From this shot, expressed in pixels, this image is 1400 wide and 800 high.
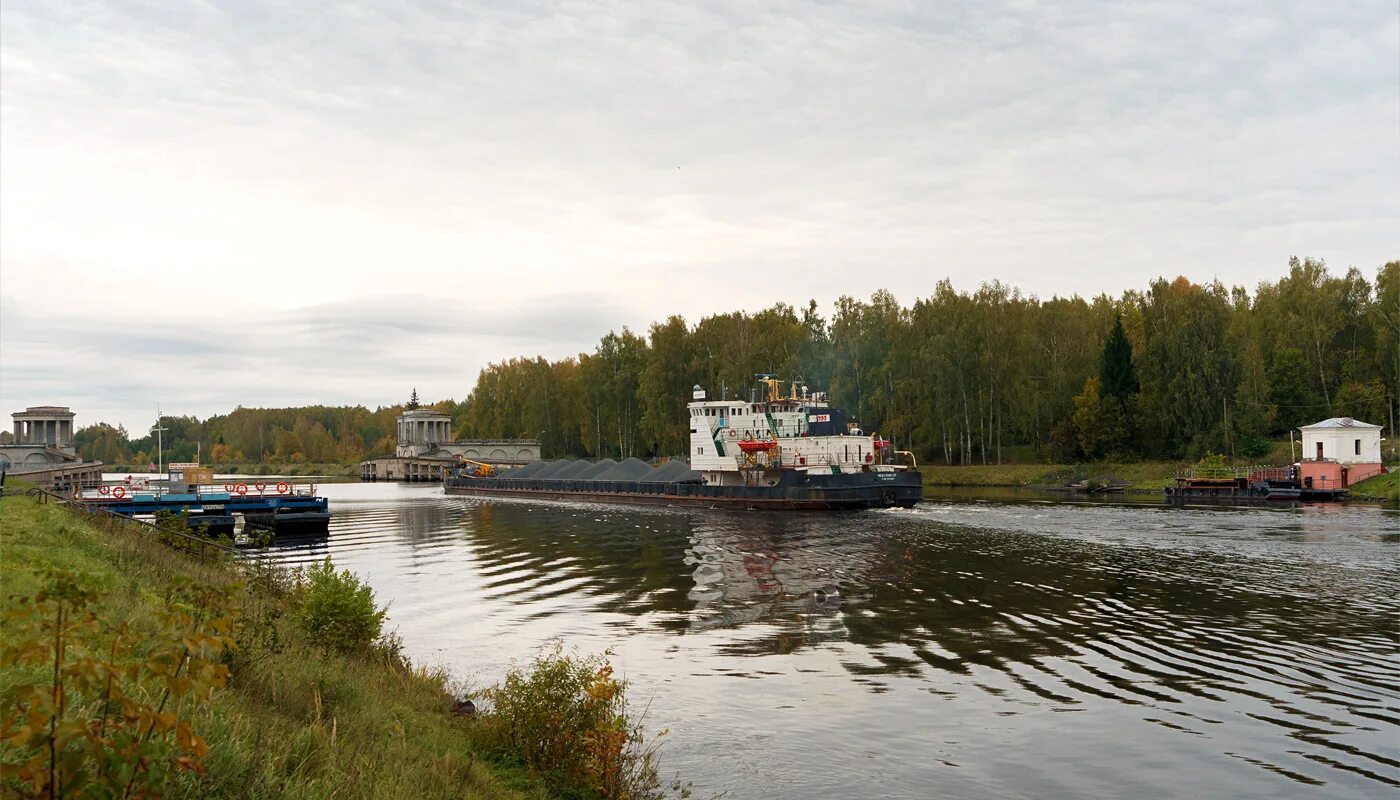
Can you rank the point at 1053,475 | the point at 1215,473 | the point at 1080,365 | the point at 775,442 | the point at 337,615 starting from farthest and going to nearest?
1. the point at 1080,365
2. the point at 1053,475
3. the point at 1215,473
4. the point at 775,442
5. the point at 337,615

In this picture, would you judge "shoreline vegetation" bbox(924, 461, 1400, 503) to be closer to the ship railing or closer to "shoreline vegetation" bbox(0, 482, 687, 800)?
the ship railing

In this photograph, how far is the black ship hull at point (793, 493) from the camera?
57906 millimetres

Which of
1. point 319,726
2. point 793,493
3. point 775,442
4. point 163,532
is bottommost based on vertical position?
point 793,493

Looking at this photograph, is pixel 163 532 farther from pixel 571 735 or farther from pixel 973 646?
pixel 973 646

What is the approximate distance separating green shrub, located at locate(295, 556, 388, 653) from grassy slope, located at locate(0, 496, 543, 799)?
0.50m

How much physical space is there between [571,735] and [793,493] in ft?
161

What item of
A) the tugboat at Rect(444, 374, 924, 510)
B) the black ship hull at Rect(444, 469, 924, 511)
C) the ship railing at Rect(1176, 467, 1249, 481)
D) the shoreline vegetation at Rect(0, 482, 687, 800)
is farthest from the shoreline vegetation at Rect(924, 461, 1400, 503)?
the shoreline vegetation at Rect(0, 482, 687, 800)

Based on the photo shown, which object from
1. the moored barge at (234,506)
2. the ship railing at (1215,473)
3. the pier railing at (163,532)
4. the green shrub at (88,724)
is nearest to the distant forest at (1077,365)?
the ship railing at (1215,473)

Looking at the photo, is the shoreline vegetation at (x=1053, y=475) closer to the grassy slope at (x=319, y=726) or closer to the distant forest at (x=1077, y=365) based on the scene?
the distant forest at (x=1077, y=365)

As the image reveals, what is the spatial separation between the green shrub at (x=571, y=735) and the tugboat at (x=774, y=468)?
47070 millimetres

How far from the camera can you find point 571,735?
11.8 meters

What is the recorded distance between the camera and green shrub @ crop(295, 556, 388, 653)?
51.6 feet

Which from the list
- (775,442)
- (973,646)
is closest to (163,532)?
(973,646)

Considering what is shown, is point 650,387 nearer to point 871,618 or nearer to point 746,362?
point 746,362
